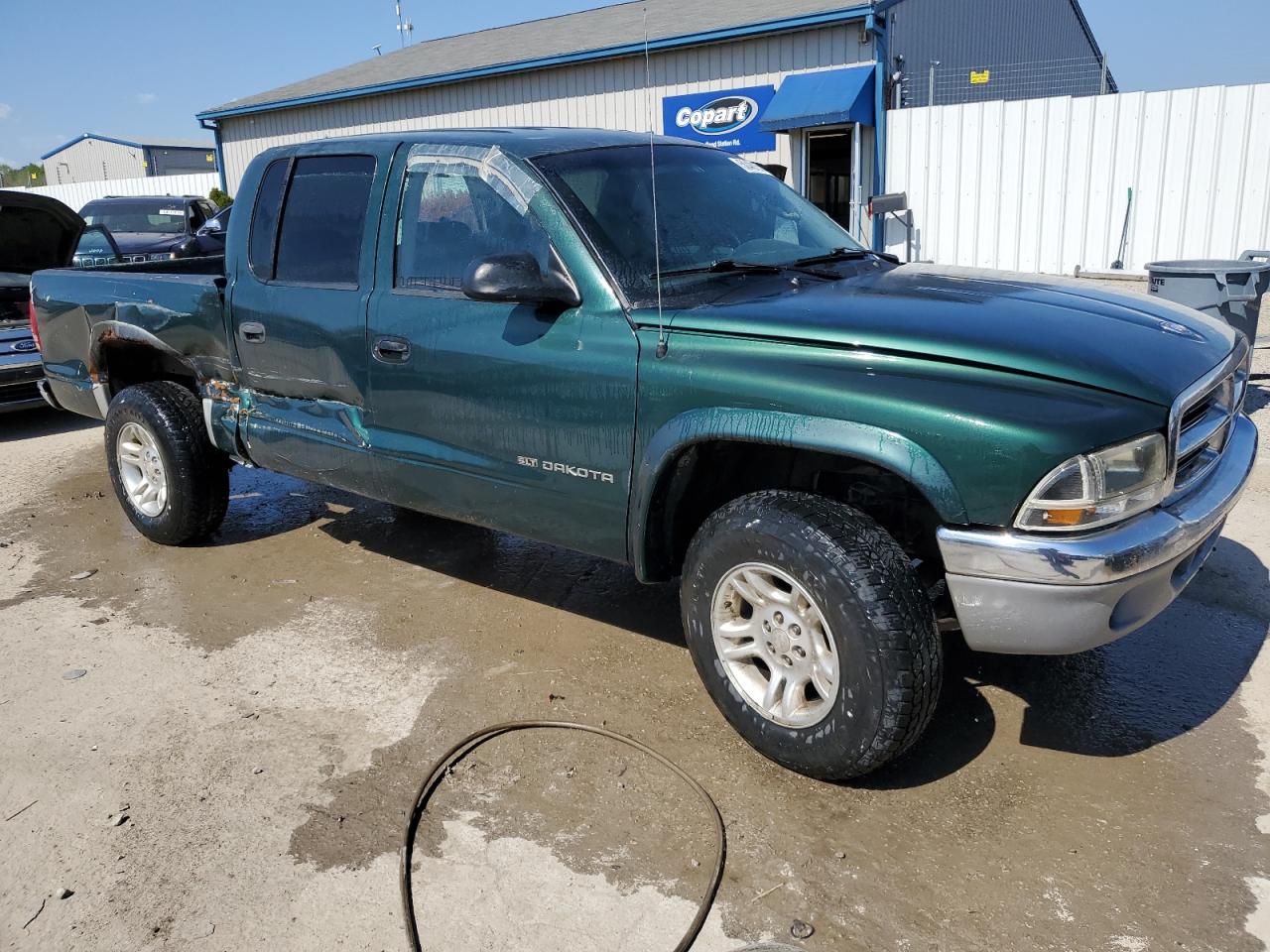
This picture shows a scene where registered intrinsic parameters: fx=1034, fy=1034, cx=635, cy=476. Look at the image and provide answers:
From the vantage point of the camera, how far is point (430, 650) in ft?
13.6

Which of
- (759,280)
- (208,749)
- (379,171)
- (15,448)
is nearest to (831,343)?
(759,280)

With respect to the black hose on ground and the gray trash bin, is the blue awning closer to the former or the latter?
the gray trash bin

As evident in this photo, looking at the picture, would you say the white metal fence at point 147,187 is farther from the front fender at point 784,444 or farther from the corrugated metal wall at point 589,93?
the front fender at point 784,444

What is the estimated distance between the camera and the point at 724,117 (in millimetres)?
15625

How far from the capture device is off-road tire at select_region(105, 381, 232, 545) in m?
5.09

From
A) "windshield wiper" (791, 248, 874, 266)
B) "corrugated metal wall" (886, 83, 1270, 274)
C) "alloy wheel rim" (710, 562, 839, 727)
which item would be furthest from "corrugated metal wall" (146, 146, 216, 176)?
"alloy wheel rim" (710, 562, 839, 727)

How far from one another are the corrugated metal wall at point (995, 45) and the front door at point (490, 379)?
12337 millimetres

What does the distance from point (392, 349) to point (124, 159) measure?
59.3m

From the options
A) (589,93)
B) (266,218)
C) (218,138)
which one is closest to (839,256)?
(266,218)

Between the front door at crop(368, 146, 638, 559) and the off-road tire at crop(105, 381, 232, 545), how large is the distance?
1.50m

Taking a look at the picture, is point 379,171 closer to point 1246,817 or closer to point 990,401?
point 990,401

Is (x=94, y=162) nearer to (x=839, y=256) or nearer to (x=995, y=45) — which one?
(x=995, y=45)

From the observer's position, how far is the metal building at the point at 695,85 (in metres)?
14.1

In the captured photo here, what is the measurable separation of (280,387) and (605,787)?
2.37 meters
